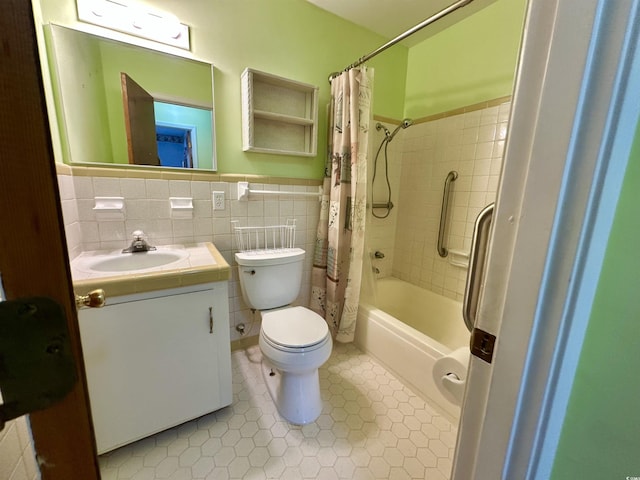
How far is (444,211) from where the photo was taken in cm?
196

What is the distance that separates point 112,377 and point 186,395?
0.31 m

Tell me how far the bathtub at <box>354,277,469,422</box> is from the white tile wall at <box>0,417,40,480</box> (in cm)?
144

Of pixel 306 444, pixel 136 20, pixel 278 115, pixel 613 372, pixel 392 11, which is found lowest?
pixel 306 444

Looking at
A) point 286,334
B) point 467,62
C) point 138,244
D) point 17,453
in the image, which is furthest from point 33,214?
point 467,62

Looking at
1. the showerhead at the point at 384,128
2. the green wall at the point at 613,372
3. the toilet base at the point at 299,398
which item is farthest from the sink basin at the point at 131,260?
the showerhead at the point at 384,128

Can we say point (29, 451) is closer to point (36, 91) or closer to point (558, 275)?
point (36, 91)

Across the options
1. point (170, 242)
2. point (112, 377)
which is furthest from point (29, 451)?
point (170, 242)

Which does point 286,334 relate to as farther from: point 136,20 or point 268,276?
point 136,20

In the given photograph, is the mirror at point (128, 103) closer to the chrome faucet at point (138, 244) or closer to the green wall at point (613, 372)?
the chrome faucet at point (138, 244)

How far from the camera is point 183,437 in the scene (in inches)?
48.0

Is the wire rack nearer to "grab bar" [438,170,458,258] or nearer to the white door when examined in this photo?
"grab bar" [438,170,458,258]

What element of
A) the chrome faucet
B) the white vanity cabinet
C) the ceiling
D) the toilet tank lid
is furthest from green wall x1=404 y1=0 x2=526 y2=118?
the chrome faucet

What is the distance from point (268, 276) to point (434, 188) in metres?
1.44

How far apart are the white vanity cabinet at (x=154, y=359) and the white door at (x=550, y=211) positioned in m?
1.04
